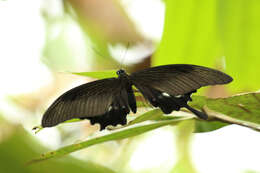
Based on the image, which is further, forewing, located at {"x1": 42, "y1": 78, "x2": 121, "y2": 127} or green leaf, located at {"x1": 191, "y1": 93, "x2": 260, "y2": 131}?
forewing, located at {"x1": 42, "y1": 78, "x2": 121, "y2": 127}

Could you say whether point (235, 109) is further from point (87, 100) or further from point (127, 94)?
point (87, 100)

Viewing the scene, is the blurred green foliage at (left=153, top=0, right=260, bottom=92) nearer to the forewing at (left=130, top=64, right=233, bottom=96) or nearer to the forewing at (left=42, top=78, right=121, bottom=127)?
the forewing at (left=130, top=64, right=233, bottom=96)

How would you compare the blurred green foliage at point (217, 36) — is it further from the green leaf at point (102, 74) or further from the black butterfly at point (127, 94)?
the green leaf at point (102, 74)

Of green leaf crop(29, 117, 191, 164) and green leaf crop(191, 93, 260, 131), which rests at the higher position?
green leaf crop(191, 93, 260, 131)

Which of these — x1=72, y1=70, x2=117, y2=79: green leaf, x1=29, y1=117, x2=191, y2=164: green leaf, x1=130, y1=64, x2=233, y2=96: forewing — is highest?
x1=72, y1=70, x2=117, y2=79: green leaf

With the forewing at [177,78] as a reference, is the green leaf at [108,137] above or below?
below

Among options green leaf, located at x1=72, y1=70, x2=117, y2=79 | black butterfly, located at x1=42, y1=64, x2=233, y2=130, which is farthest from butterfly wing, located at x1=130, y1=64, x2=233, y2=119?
green leaf, located at x1=72, y1=70, x2=117, y2=79

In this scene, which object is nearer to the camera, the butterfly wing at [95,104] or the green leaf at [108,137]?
the green leaf at [108,137]

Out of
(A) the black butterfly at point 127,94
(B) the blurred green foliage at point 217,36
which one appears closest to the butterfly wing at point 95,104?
(A) the black butterfly at point 127,94
